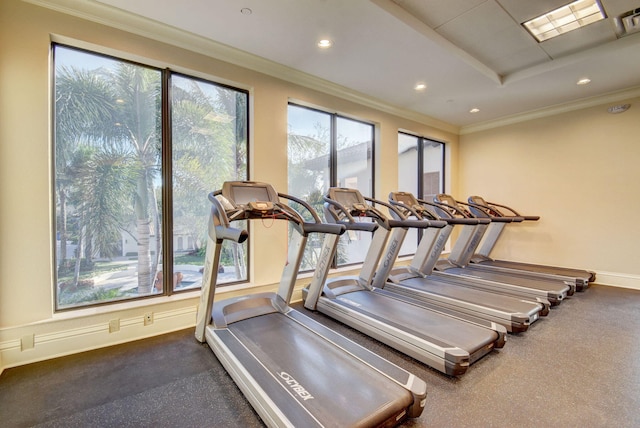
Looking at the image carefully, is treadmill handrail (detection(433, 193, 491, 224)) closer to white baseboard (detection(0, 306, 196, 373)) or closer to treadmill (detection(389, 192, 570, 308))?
treadmill (detection(389, 192, 570, 308))

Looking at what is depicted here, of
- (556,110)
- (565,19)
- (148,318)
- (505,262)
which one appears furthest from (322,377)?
(556,110)

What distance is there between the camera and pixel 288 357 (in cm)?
218

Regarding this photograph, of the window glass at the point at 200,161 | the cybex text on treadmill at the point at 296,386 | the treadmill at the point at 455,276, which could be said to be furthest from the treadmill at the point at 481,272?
the cybex text on treadmill at the point at 296,386

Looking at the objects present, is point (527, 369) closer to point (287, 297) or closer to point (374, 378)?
point (374, 378)

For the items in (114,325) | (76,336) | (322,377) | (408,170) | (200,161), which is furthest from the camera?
(408,170)

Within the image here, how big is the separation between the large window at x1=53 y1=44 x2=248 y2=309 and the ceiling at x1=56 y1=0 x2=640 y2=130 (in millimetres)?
666

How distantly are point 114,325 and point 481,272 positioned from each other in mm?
5341

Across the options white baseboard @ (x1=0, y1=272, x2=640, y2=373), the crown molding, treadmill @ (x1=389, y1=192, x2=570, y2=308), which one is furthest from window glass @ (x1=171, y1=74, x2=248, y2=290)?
the crown molding

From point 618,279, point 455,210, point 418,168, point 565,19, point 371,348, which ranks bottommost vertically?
point 371,348

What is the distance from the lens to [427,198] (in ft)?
22.1

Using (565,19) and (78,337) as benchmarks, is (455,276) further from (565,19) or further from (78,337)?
(78,337)

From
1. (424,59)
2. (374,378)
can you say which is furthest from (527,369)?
(424,59)

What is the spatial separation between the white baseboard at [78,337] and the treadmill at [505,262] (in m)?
5.23

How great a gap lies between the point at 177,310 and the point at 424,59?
14.1 feet
